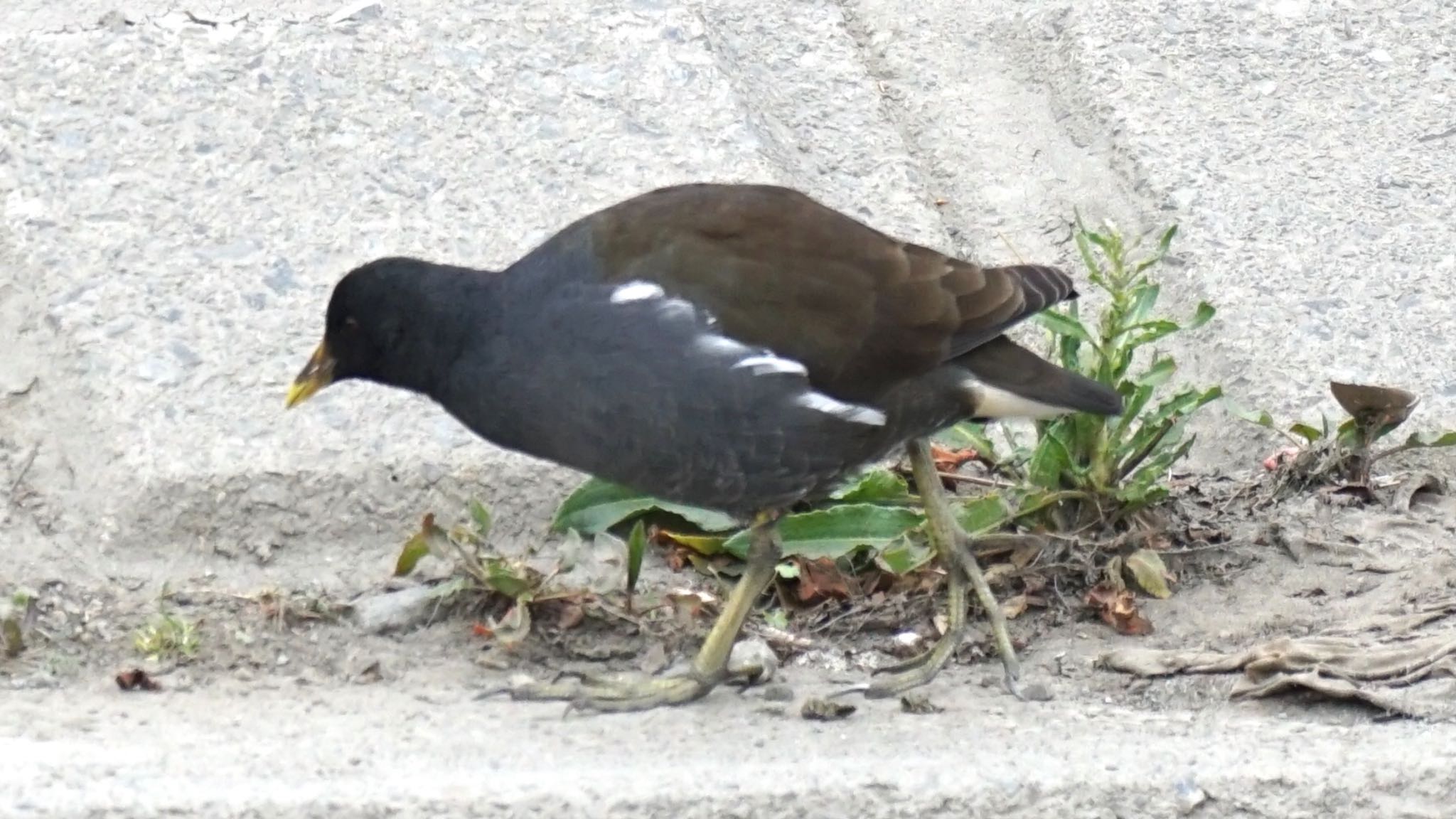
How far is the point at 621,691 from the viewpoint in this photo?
11.3ft

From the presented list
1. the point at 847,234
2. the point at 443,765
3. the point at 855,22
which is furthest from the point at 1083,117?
the point at 443,765

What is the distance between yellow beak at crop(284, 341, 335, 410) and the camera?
3.72 metres

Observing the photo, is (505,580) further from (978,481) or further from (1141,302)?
(1141,302)

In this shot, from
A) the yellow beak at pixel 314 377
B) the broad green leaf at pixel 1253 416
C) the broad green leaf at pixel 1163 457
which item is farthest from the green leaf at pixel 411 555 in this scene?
the broad green leaf at pixel 1253 416

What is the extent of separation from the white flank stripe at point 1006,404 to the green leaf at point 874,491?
415mm

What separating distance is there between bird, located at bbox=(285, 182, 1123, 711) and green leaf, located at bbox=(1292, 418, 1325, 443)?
567mm

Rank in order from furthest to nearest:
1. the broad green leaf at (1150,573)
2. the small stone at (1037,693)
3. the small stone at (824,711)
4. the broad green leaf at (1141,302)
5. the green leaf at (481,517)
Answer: the broad green leaf at (1141,302)
the broad green leaf at (1150,573)
the green leaf at (481,517)
the small stone at (1037,693)
the small stone at (824,711)

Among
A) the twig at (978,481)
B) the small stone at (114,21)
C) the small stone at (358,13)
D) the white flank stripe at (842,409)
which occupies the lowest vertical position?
the twig at (978,481)

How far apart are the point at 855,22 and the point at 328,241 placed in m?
1.71

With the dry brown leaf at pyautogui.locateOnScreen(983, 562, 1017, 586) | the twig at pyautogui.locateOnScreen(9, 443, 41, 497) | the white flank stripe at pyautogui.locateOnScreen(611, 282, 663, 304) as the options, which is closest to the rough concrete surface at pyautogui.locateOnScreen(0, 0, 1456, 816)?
the twig at pyautogui.locateOnScreen(9, 443, 41, 497)

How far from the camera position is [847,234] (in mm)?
3684

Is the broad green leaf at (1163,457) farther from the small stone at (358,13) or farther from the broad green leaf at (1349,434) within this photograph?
the small stone at (358,13)

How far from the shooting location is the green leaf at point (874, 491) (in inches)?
161

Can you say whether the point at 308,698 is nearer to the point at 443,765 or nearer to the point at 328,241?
the point at 443,765
